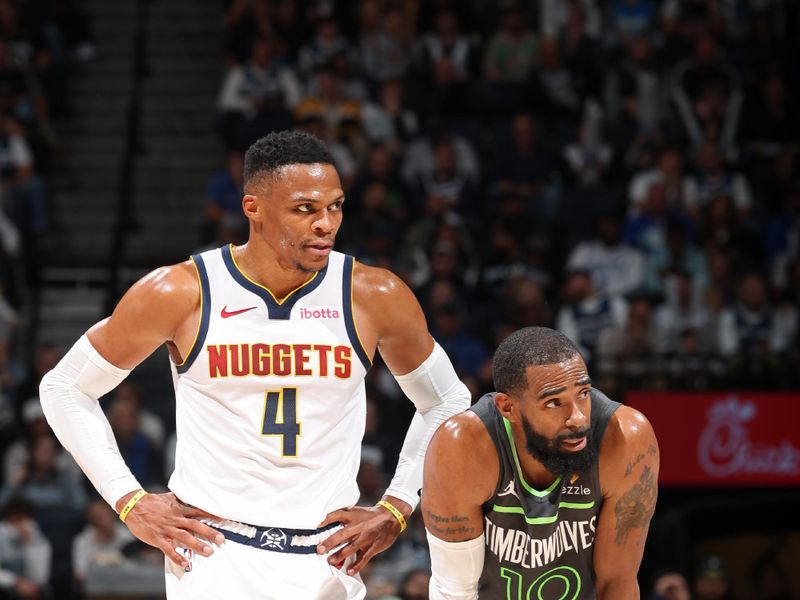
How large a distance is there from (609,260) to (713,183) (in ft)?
4.40

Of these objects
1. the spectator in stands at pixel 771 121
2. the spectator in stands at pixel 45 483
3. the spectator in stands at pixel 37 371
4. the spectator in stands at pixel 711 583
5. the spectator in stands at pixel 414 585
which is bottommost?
the spectator in stands at pixel 711 583

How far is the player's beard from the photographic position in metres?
3.56

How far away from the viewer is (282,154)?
12.5 ft

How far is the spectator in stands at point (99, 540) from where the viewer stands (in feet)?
26.5

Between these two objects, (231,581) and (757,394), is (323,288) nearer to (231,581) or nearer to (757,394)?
(231,581)

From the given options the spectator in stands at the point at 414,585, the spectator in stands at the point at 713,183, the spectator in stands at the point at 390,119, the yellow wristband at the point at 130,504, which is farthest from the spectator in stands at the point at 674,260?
the yellow wristband at the point at 130,504

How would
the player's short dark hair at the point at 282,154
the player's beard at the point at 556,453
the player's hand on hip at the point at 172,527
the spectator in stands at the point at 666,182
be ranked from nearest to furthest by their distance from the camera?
the player's beard at the point at 556,453 → the player's hand on hip at the point at 172,527 → the player's short dark hair at the point at 282,154 → the spectator in stands at the point at 666,182

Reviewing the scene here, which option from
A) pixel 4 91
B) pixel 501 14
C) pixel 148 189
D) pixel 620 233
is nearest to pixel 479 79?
pixel 501 14

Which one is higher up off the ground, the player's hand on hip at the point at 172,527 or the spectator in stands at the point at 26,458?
the player's hand on hip at the point at 172,527

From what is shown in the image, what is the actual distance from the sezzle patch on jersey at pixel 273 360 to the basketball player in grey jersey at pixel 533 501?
386 mm

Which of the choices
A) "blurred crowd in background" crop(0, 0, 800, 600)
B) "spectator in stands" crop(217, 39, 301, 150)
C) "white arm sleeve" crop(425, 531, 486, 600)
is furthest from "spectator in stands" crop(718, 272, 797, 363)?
"white arm sleeve" crop(425, 531, 486, 600)

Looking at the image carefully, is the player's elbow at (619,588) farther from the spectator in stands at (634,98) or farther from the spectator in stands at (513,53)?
the spectator in stands at (513,53)

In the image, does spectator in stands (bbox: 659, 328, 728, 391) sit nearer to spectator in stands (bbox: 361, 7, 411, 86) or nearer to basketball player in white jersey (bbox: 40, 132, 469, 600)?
spectator in stands (bbox: 361, 7, 411, 86)

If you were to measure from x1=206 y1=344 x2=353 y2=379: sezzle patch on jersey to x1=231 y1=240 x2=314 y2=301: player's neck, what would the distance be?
0.18 metres
